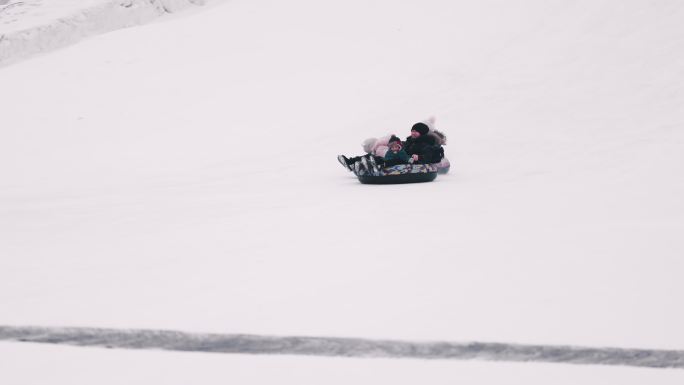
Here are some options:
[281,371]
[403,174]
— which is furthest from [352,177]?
[281,371]

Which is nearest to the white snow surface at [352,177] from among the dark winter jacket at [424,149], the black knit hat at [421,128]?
the dark winter jacket at [424,149]

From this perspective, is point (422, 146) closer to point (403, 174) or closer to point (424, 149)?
point (424, 149)

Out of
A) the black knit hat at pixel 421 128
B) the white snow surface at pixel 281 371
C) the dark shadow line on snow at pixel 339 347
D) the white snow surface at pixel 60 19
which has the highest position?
the white snow surface at pixel 60 19

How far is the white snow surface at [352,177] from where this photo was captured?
3461 mm

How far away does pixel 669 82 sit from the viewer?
13477 mm

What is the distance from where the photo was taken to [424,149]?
8.02m

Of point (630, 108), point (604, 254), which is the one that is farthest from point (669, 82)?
point (604, 254)

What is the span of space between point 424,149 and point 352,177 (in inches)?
53.4

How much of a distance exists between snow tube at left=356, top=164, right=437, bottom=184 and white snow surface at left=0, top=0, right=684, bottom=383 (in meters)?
0.14

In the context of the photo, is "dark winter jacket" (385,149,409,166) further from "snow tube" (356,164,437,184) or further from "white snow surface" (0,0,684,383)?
"white snow surface" (0,0,684,383)

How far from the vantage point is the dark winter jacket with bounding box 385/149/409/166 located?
781 centimetres

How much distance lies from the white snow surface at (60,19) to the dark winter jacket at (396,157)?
14113mm

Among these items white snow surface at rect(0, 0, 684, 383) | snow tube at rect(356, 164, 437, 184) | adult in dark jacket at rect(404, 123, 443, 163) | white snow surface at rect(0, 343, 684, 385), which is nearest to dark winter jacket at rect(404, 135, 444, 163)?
adult in dark jacket at rect(404, 123, 443, 163)

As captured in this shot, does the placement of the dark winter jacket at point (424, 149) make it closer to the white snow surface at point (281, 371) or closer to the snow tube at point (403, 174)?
the snow tube at point (403, 174)
